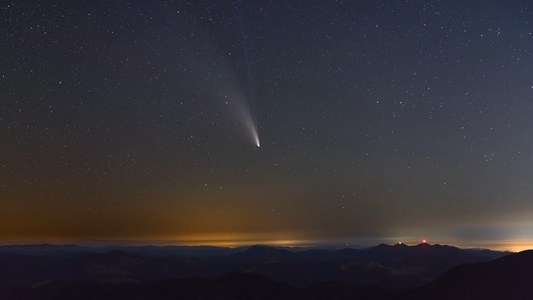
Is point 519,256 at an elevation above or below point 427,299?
above

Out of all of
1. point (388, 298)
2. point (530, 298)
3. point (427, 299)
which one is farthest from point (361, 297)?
point (530, 298)

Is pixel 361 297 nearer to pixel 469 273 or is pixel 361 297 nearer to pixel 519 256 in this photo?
pixel 469 273

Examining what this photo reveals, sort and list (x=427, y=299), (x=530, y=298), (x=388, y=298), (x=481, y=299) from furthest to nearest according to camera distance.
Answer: (x=388, y=298) < (x=427, y=299) < (x=481, y=299) < (x=530, y=298)

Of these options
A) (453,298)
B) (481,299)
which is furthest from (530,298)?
(453,298)

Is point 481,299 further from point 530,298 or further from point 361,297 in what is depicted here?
point 361,297

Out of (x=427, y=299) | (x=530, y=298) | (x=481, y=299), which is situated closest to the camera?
Answer: (x=530, y=298)

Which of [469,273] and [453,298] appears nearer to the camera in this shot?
[453,298]
